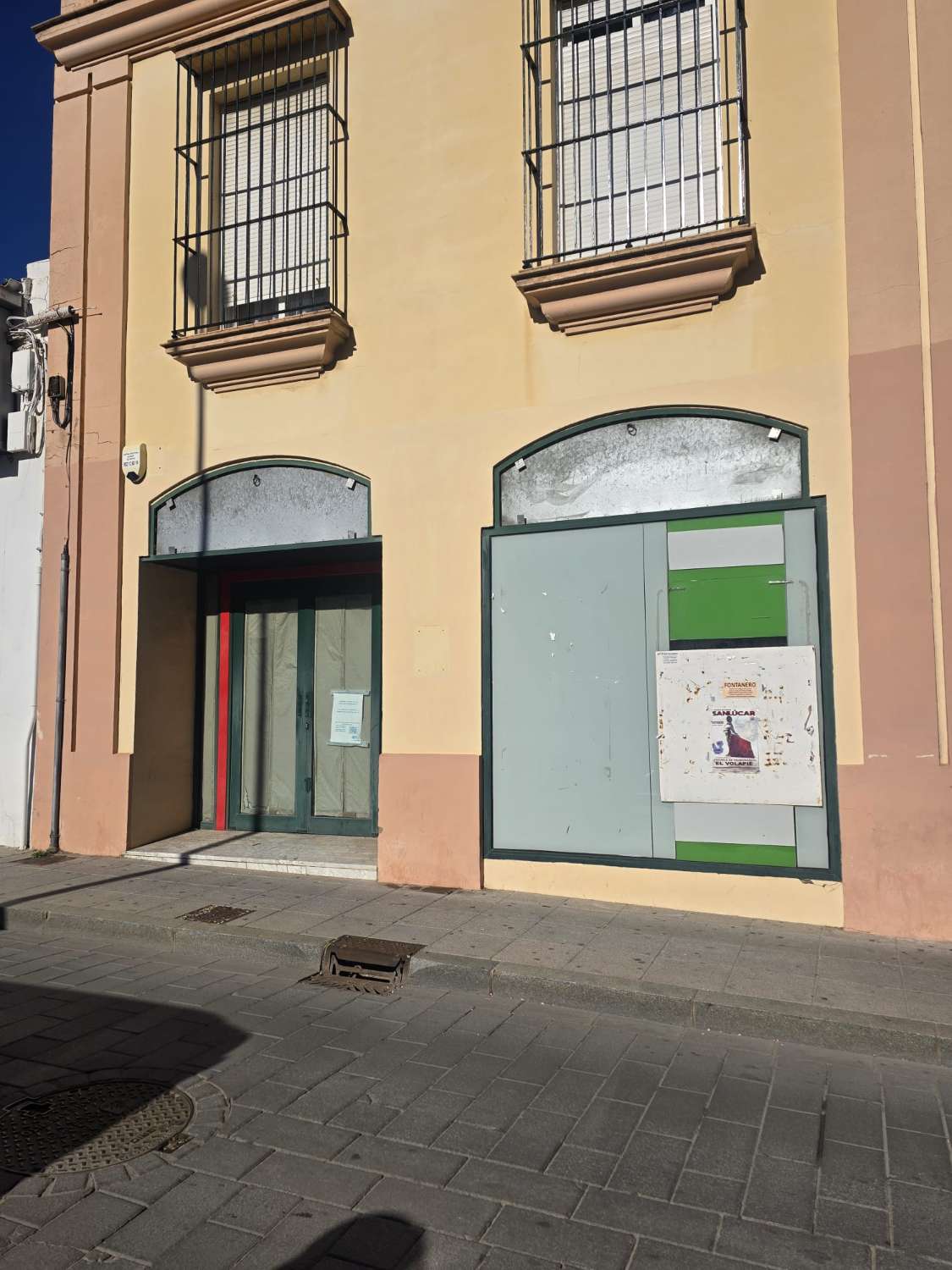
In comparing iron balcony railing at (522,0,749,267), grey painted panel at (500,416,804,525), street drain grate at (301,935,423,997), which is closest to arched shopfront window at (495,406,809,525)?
grey painted panel at (500,416,804,525)

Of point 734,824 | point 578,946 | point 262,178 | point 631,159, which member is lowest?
point 578,946

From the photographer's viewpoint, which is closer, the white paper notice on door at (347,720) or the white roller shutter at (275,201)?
the white roller shutter at (275,201)

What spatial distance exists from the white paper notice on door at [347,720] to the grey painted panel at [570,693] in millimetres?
2241

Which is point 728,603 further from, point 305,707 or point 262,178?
point 262,178

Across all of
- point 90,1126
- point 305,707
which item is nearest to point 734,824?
point 90,1126

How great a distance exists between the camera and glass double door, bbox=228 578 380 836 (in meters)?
9.28

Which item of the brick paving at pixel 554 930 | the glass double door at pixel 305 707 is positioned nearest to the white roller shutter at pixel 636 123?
the glass double door at pixel 305 707

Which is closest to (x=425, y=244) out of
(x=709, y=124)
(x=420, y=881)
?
(x=709, y=124)

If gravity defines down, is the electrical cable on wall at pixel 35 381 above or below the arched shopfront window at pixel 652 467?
above

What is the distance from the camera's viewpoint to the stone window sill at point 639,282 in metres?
6.69

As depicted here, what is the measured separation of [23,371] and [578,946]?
333 inches

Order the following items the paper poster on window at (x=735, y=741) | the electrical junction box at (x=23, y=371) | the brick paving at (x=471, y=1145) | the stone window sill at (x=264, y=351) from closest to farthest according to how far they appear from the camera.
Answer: the brick paving at (x=471, y=1145), the paper poster on window at (x=735, y=741), the stone window sill at (x=264, y=351), the electrical junction box at (x=23, y=371)

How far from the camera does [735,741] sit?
21.9ft

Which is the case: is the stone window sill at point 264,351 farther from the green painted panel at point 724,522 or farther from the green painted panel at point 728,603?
the green painted panel at point 728,603
